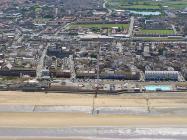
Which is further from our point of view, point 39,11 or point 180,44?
point 39,11

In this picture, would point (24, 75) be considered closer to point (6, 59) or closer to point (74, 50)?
point (6, 59)

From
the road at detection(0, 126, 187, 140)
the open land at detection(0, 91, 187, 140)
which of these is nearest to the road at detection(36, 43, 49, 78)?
the open land at detection(0, 91, 187, 140)

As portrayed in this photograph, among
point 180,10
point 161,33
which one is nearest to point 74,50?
point 161,33

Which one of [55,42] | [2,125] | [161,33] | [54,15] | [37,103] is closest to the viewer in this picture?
[2,125]

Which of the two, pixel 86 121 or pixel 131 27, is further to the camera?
pixel 131 27

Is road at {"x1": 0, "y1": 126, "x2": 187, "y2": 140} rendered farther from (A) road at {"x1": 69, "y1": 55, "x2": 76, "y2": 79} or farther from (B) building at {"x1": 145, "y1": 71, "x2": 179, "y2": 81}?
(A) road at {"x1": 69, "y1": 55, "x2": 76, "y2": 79}

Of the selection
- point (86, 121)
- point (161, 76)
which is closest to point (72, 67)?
point (161, 76)

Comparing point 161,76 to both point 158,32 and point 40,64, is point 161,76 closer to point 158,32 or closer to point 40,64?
point 40,64

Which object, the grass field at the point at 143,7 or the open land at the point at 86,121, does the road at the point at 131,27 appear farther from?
the open land at the point at 86,121

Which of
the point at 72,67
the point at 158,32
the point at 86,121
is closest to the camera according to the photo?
the point at 86,121
